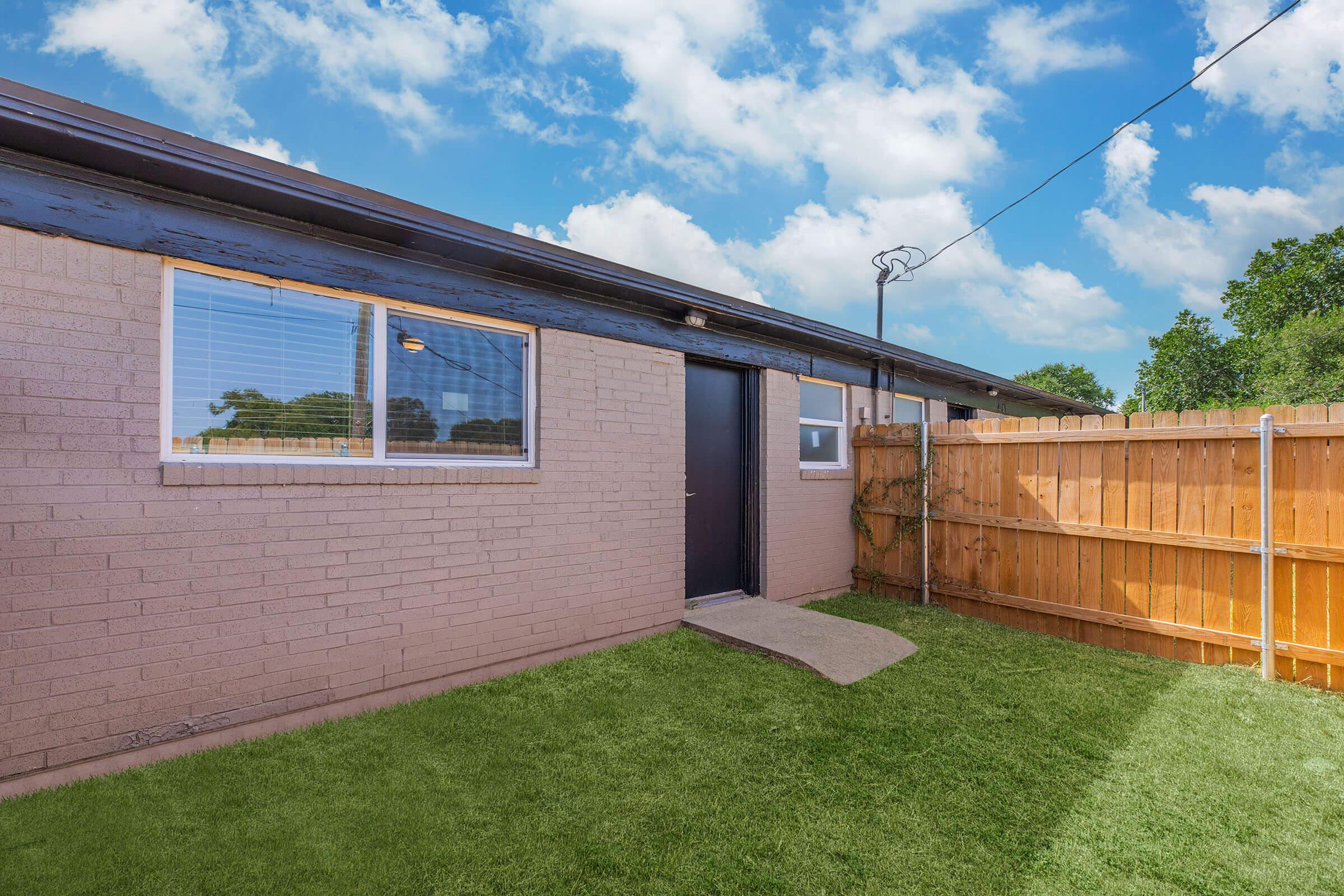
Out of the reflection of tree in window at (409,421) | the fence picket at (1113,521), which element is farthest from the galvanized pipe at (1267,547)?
the reflection of tree in window at (409,421)

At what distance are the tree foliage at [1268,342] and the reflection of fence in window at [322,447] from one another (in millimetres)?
27877

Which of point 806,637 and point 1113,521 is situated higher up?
point 1113,521

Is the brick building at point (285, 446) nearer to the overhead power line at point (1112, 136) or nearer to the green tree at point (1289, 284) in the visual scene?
the overhead power line at point (1112, 136)

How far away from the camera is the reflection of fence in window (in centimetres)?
288

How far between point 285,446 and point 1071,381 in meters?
53.4

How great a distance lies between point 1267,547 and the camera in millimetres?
3928

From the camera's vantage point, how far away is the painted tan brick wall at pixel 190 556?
2389mm

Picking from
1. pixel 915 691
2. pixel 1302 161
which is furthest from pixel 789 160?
pixel 1302 161

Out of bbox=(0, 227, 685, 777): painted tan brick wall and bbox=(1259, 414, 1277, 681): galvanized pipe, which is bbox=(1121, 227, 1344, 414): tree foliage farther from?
bbox=(0, 227, 685, 777): painted tan brick wall

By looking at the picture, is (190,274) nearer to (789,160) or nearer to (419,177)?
(419,177)

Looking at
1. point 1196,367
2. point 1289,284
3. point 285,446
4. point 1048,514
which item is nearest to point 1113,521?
point 1048,514

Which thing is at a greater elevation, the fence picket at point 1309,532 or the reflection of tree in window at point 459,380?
the reflection of tree in window at point 459,380

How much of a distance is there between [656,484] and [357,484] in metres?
2.33

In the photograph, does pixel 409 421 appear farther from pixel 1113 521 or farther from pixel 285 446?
pixel 1113 521
